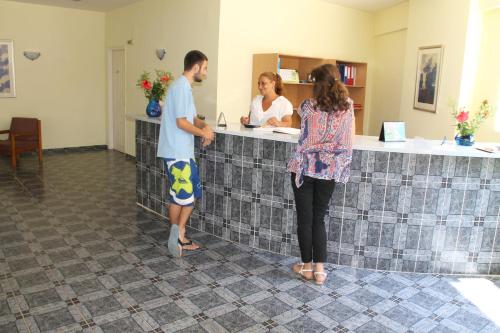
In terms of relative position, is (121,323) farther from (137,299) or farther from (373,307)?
(373,307)

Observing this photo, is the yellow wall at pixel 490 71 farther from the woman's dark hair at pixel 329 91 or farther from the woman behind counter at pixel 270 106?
the woman's dark hair at pixel 329 91

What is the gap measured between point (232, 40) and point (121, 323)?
3915 millimetres

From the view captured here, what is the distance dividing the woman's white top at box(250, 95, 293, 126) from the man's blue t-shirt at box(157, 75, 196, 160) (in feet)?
3.30

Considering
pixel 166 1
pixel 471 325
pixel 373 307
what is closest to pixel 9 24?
pixel 166 1

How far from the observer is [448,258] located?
341 cm

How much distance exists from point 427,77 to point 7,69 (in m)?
6.78

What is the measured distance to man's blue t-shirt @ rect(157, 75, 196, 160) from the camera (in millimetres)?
3320

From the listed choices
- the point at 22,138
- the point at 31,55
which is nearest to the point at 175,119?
the point at 22,138

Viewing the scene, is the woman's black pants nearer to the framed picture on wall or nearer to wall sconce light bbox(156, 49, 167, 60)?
the framed picture on wall

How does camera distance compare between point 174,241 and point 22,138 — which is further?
point 22,138

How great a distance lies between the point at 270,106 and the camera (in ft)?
14.0

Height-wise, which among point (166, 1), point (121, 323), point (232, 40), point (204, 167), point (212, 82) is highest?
point (166, 1)

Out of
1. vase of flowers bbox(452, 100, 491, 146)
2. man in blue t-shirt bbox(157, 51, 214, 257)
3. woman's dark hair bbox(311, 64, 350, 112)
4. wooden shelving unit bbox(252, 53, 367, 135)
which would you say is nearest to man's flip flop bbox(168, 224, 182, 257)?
man in blue t-shirt bbox(157, 51, 214, 257)

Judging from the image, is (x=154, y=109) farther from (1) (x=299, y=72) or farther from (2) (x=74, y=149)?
(2) (x=74, y=149)
